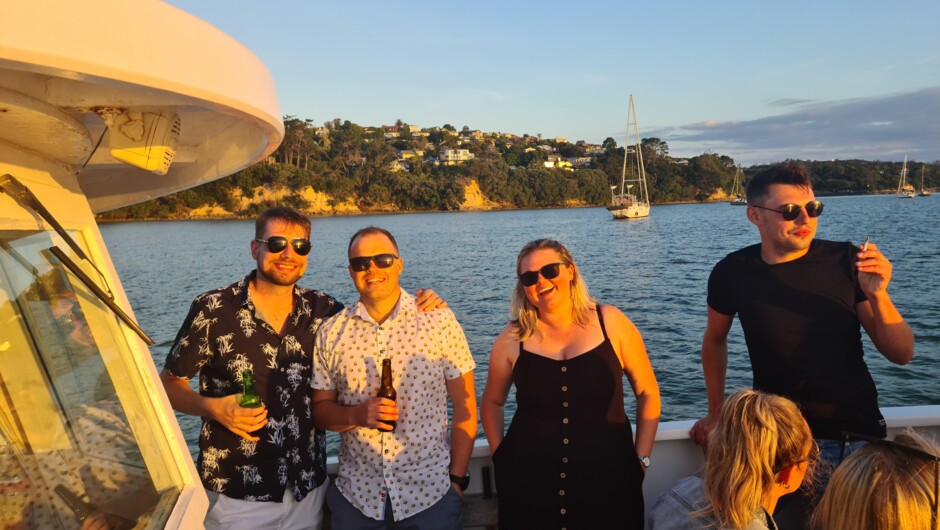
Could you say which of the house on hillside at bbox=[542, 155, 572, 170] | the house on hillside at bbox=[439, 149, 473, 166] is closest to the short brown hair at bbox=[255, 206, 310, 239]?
the house on hillside at bbox=[439, 149, 473, 166]

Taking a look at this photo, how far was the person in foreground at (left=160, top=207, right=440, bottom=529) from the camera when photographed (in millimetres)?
2359

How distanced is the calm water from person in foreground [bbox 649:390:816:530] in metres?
7.69

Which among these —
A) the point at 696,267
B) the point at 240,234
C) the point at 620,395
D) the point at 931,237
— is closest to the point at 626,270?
the point at 696,267

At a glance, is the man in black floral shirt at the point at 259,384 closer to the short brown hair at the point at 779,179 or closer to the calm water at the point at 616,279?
the short brown hair at the point at 779,179

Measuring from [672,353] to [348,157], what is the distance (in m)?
98.0

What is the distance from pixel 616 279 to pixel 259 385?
2493cm

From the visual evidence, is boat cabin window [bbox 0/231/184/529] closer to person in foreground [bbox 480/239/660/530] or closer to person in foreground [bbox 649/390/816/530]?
person in foreground [bbox 480/239/660/530]

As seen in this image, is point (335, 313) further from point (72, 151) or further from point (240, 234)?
point (240, 234)

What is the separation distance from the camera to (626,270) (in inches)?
1139

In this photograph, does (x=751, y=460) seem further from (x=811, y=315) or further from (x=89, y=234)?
→ (x=89, y=234)

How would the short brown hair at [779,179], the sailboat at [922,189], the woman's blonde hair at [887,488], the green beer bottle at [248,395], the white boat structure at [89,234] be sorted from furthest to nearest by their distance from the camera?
the sailboat at [922,189] < the short brown hair at [779,179] < the green beer bottle at [248,395] < the woman's blonde hair at [887,488] < the white boat structure at [89,234]

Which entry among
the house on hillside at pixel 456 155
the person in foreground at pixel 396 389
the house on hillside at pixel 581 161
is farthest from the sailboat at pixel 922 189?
the person in foreground at pixel 396 389

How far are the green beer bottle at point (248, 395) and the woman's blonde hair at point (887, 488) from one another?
1788 mm

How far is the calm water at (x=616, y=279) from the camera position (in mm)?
12023
